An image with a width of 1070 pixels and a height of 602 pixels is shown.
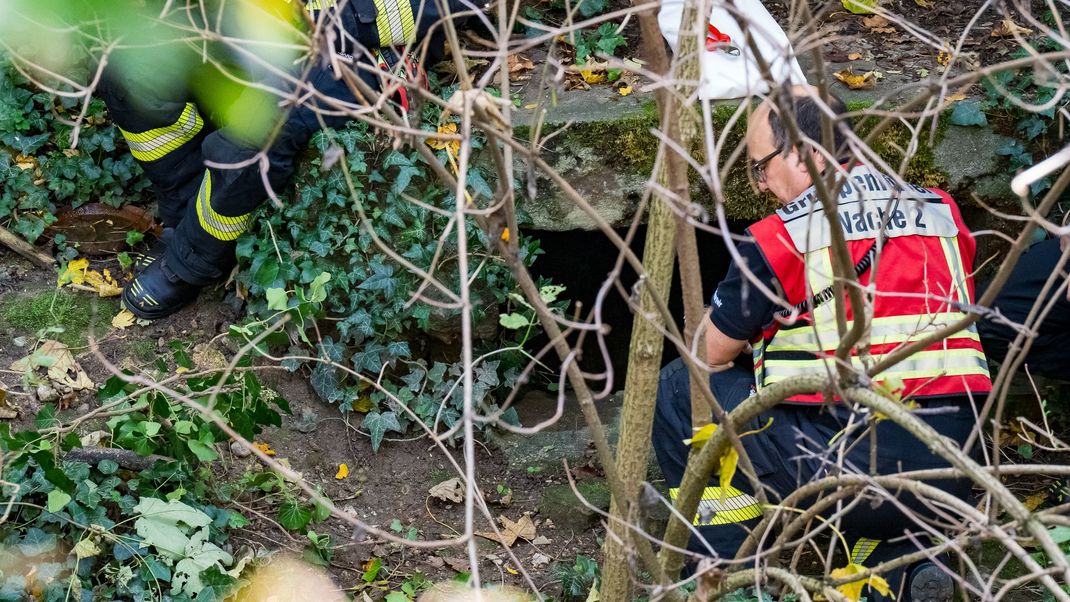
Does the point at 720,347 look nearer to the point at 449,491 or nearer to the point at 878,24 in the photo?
the point at 449,491

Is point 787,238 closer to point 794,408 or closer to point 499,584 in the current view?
point 794,408

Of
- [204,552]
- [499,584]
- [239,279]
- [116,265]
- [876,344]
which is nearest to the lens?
[876,344]

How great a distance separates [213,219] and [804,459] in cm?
238

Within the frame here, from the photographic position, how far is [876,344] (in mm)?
2629

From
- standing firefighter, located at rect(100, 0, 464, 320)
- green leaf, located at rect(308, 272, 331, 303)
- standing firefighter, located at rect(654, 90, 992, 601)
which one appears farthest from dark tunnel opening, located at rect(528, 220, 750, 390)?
standing firefighter, located at rect(654, 90, 992, 601)

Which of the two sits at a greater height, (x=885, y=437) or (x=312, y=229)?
(x=885, y=437)

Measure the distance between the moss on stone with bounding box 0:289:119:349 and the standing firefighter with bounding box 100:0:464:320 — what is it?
133 mm

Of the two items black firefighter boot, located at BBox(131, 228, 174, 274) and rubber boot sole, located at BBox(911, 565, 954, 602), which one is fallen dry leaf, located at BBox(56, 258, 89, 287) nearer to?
black firefighter boot, located at BBox(131, 228, 174, 274)

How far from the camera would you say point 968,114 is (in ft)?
12.4

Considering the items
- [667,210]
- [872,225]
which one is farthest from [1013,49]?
[667,210]

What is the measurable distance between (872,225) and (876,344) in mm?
326

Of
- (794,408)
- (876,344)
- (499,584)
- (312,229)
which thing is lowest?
(499,584)

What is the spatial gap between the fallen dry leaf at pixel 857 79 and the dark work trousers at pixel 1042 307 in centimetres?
93

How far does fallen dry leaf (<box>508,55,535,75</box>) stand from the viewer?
416 centimetres
